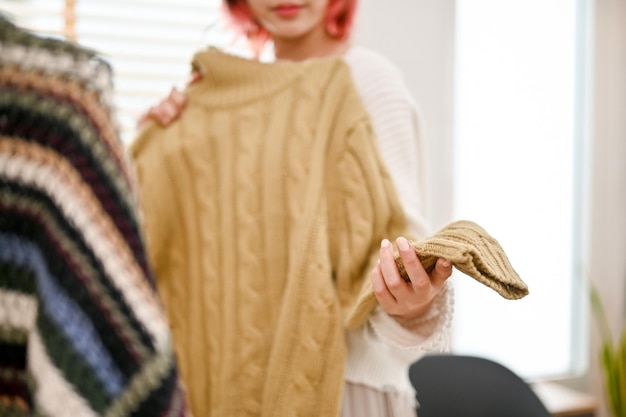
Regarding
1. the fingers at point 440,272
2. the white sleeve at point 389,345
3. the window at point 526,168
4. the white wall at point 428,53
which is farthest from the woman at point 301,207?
the window at point 526,168

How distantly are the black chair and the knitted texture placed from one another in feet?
2.65

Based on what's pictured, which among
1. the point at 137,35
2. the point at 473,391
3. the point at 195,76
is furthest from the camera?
the point at 137,35

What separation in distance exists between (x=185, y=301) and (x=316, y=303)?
0.22 meters

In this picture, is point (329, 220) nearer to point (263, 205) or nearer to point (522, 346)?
point (263, 205)

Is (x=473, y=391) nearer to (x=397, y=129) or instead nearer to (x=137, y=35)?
(x=397, y=129)

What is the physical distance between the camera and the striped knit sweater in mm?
475

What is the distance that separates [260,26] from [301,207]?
39 cm

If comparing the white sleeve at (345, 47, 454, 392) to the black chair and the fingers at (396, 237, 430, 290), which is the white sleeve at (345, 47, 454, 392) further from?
the black chair

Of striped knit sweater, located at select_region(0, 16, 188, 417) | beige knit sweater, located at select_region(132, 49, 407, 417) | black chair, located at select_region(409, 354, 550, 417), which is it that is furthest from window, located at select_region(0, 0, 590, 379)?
striped knit sweater, located at select_region(0, 16, 188, 417)

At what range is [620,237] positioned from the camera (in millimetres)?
2742

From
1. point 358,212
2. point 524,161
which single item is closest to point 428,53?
point 524,161

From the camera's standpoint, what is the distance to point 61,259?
480mm

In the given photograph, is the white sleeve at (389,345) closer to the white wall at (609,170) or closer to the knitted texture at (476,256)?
the knitted texture at (476,256)

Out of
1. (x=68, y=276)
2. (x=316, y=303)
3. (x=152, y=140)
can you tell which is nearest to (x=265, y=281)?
(x=316, y=303)
